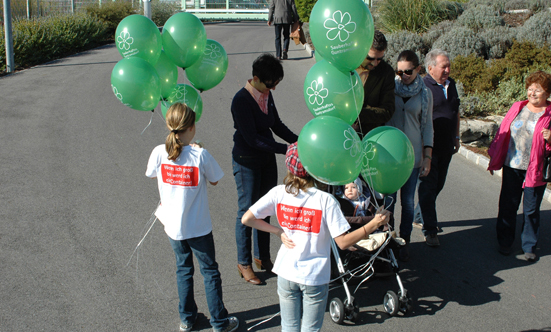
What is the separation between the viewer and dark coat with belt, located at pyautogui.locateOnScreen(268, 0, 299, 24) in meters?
13.0

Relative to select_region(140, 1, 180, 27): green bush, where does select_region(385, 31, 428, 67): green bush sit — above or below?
below

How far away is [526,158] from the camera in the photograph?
4.82 metres

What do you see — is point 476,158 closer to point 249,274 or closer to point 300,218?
point 249,274

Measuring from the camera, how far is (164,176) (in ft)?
11.2

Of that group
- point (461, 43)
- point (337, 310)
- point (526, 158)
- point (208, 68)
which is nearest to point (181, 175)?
point (208, 68)

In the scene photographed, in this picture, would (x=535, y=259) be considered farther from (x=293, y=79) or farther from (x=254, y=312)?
(x=293, y=79)

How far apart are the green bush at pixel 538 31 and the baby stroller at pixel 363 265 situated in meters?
10.8

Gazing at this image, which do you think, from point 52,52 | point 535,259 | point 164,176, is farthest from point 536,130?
point 52,52

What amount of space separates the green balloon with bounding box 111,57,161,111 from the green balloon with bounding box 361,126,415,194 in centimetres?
185

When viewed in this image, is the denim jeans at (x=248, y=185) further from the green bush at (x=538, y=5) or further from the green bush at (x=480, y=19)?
the green bush at (x=538, y=5)

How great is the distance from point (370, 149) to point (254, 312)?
1767mm

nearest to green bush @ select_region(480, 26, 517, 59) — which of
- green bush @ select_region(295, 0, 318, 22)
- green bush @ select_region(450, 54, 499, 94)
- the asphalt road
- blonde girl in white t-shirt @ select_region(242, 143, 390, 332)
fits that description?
green bush @ select_region(450, 54, 499, 94)

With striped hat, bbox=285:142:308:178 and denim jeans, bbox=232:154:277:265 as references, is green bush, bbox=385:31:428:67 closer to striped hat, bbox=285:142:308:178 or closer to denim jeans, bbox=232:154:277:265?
denim jeans, bbox=232:154:277:265

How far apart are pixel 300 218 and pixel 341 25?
1.37m
